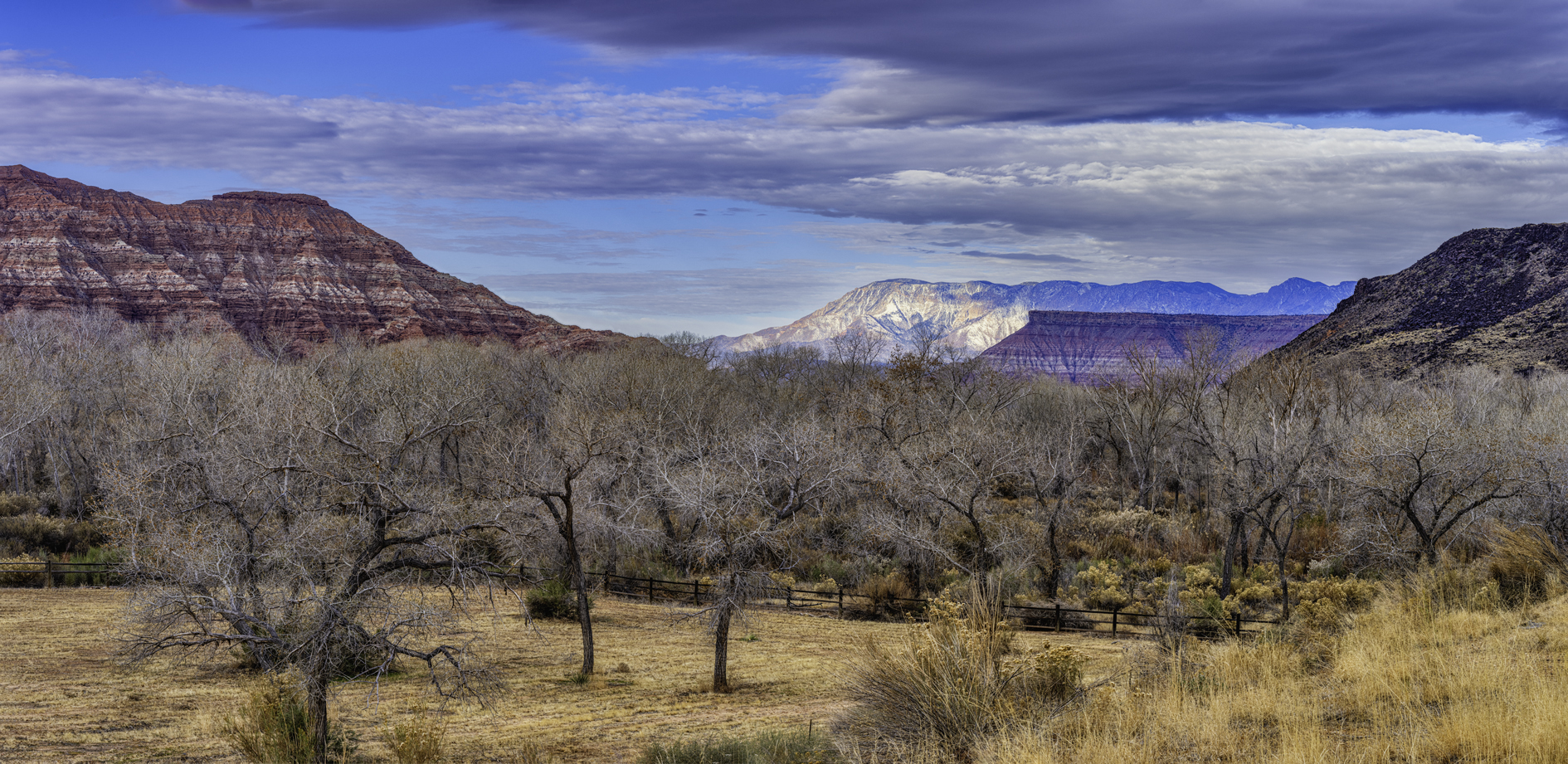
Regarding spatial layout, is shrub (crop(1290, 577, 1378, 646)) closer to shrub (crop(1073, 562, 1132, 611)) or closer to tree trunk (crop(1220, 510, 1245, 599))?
tree trunk (crop(1220, 510, 1245, 599))

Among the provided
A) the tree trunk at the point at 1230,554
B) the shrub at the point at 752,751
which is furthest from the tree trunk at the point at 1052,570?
the shrub at the point at 752,751

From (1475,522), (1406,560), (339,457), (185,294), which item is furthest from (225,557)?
(185,294)

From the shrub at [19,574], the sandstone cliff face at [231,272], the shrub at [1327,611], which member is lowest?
the shrub at [19,574]

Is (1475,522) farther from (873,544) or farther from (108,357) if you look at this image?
(108,357)

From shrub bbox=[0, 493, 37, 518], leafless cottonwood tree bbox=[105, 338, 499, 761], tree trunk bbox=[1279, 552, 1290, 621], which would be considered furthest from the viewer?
shrub bbox=[0, 493, 37, 518]

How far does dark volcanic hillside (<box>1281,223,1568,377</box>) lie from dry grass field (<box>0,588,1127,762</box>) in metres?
55.2

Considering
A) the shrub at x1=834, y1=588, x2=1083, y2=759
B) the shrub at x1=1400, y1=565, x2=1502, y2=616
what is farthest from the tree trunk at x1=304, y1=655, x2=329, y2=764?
the shrub at x1=1400, y1=565, x2=1502, y2=616

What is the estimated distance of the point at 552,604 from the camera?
1206 inches

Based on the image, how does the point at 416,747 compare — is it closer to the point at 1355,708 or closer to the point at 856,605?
the point at 1355,708

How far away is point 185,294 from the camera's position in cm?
14075

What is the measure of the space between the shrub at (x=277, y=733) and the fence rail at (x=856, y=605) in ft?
37.9

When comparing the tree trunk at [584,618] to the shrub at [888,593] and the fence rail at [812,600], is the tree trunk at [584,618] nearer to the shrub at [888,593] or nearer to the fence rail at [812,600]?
the fence rail at [812,600]

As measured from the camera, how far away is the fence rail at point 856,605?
27.6 m

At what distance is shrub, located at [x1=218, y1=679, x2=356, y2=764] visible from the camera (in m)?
12.6
